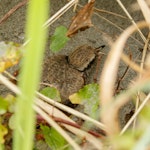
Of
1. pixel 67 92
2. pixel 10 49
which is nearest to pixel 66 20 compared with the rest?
pixel 67 92

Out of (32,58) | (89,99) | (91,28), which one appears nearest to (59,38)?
(89,99)

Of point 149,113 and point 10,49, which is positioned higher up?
point 10,49

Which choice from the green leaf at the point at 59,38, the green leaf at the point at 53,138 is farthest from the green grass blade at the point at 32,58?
the green leaf at the point at 59,38

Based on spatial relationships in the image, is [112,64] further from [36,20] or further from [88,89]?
[88,89]

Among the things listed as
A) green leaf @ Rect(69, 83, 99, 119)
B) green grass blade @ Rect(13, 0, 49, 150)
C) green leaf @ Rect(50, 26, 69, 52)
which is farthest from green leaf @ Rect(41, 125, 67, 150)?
green grass blade @ Rect(13, 0, 49, 150)

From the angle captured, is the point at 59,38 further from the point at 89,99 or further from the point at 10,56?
the point at 10,56

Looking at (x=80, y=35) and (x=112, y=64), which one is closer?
(x=112, y=64)
